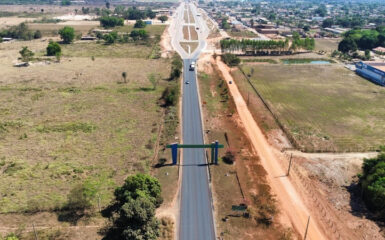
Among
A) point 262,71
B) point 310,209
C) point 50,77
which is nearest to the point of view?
point 310,209

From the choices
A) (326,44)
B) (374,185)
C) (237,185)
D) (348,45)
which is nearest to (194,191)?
(237,185)

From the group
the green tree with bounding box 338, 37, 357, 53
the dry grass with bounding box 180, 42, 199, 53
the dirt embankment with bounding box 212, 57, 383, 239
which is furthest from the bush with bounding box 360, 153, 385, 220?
the green tree with bounding box 338, 37, 357, 53

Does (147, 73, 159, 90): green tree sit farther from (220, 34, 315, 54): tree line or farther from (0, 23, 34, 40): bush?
(0, 23, 34, 40): bush

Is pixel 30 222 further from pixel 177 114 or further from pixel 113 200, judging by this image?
pixel 177 114

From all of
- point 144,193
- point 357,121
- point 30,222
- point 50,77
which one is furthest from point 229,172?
point 50,77

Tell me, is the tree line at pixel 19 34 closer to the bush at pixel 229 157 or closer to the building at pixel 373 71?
the bush at pixel 229 157
